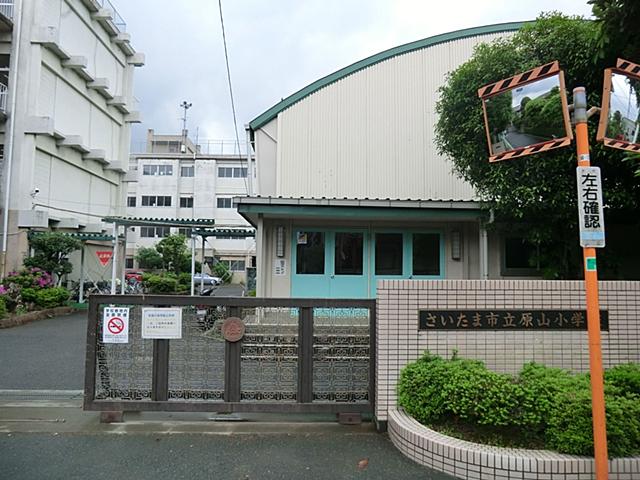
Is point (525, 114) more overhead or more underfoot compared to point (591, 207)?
more overhead

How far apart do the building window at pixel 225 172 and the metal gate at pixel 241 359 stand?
126 feet

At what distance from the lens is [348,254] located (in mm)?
10039

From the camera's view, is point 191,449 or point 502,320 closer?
point 191,449

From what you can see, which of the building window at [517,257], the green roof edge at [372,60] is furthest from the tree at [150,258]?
the building window at [517,257]

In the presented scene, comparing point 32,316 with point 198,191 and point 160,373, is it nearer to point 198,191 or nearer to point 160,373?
point 160,373

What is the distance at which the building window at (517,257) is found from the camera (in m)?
10.2

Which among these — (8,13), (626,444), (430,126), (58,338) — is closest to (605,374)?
(626,444)

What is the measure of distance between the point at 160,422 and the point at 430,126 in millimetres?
9862

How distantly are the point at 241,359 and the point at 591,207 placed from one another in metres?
3.55

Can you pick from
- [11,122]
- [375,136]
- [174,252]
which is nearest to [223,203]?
[174,252]

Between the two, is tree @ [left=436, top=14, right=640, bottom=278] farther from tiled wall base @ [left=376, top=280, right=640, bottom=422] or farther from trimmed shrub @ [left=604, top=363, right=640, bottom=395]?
trimmed shrub @ [left=604, top=363, right=640, bottom=395]

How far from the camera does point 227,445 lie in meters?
4.09

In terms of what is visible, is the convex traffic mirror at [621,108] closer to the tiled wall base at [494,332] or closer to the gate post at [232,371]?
the tiled wall base at [494,332]

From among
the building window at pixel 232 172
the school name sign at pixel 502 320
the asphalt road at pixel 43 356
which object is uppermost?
the building window at pixel 232 172
